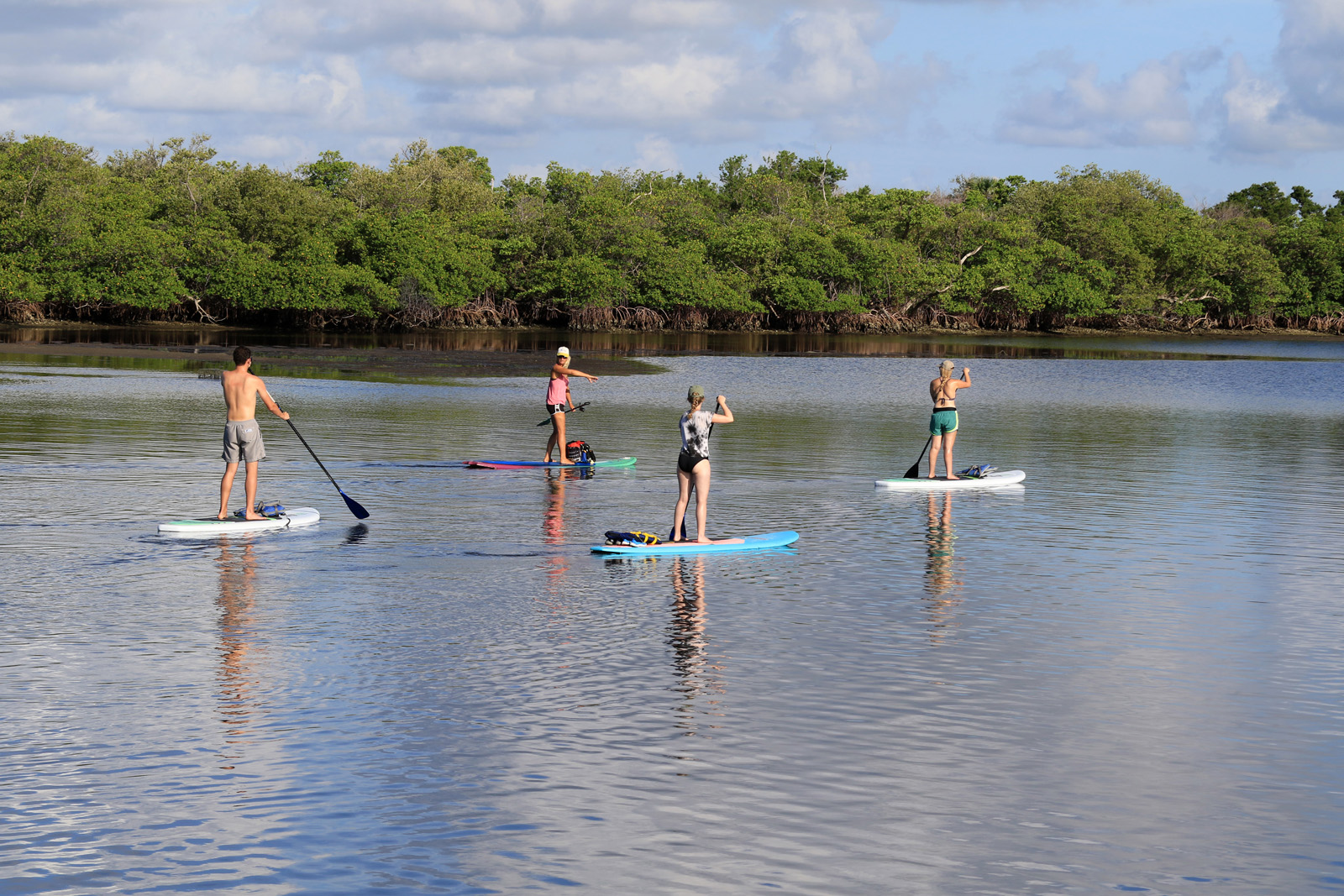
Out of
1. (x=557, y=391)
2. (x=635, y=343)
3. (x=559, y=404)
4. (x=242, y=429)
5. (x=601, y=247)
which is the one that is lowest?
(x=242, y=429)

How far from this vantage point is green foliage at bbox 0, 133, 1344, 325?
99125 mm

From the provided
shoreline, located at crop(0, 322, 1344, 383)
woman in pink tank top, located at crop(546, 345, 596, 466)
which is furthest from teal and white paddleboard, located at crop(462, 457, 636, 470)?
shoreline, located at crop(0, 322, 1344, 383)

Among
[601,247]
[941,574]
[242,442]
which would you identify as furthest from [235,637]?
[601,247]

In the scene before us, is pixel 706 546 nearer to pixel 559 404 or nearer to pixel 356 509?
pixel 356 509

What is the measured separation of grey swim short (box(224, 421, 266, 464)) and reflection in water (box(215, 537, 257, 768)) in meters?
1.09

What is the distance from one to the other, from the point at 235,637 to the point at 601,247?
4066 inches

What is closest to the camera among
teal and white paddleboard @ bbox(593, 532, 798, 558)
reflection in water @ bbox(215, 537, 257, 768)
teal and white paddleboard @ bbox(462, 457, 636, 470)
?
reflection in water @ bbox(215, 537, 257, 768)

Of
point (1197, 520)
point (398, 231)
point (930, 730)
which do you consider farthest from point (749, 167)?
point (930, 730)

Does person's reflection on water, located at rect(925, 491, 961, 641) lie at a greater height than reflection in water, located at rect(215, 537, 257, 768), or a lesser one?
greater

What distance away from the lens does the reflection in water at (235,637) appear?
31.9 feet

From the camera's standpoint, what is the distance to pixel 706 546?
1683cm

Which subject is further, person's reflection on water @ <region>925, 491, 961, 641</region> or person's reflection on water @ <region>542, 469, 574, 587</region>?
person's reflection on water @ <region>542, 469, 574, 587</region>

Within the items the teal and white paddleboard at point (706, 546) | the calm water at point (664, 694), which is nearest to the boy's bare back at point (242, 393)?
the calm water at point (664, 694)

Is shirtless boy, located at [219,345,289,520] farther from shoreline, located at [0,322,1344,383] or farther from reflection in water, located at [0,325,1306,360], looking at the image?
reflection in water, located at [0,325,1306,360]
